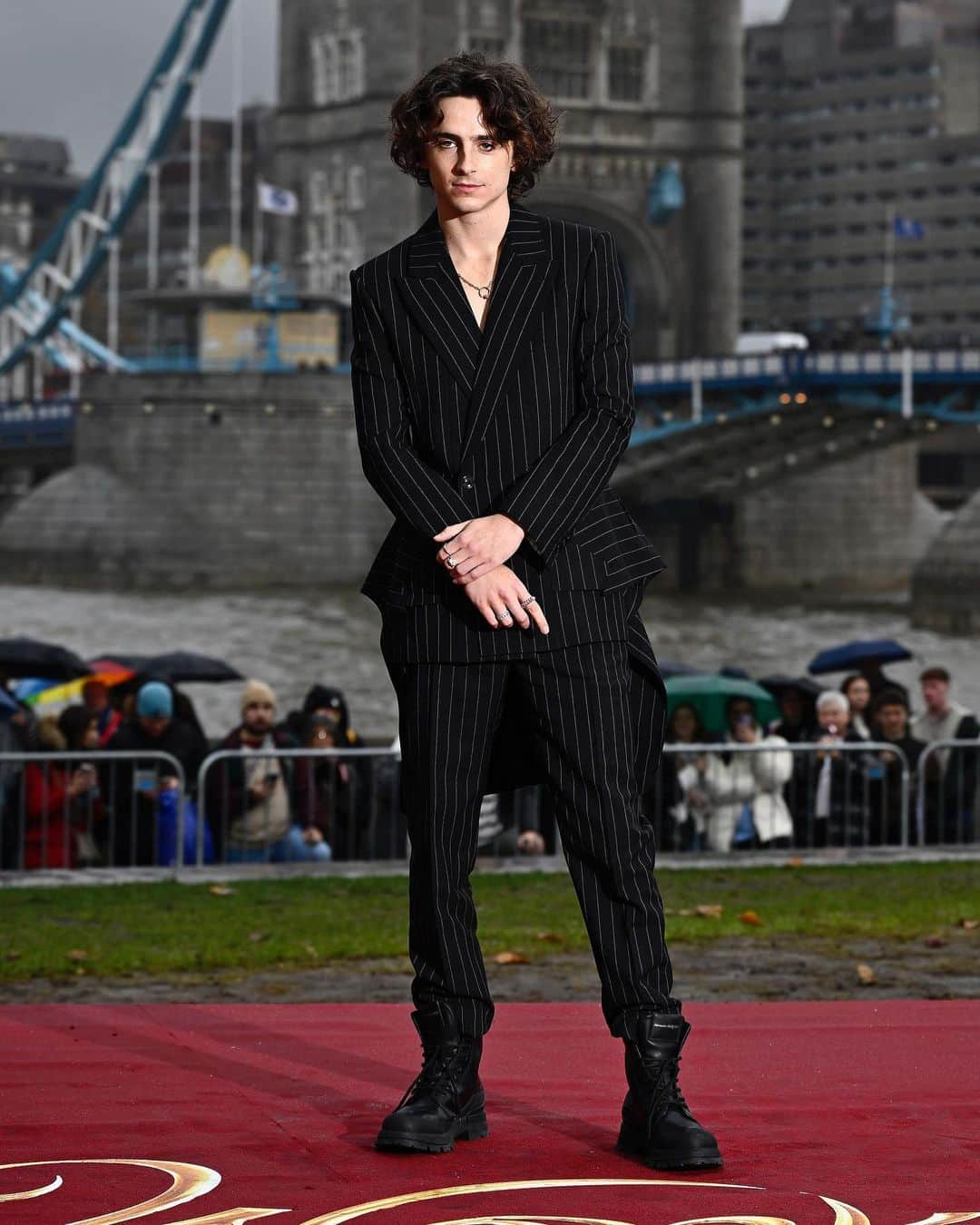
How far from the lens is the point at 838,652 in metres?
13.5

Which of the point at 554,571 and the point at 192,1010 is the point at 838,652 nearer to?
the point at 192,1010

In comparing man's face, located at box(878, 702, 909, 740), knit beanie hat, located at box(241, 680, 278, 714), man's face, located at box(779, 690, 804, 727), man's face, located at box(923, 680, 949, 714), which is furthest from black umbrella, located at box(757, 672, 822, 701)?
knit beanie hat, located at box(241, 680, 278, 714)

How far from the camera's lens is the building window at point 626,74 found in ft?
227

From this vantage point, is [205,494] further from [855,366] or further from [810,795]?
[810,795]

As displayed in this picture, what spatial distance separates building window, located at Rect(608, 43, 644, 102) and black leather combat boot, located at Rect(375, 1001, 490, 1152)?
67.4 meters

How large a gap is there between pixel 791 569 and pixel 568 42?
17.0 meters

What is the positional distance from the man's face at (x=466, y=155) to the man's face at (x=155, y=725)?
5721 millimetres

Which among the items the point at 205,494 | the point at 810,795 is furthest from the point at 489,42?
the point at 810,795

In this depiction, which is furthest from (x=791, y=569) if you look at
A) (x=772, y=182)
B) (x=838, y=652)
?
(x=838, y=652)

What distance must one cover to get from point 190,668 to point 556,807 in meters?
9.48

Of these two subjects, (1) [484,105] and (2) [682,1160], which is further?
(1) [484,105]

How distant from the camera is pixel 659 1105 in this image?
360 centimetres

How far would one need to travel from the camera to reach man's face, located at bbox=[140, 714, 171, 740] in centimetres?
935

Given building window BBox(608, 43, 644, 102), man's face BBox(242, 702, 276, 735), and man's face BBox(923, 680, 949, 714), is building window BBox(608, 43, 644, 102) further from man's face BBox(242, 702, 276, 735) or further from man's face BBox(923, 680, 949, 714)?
man's face BBox(242, 702, 276, 735)
